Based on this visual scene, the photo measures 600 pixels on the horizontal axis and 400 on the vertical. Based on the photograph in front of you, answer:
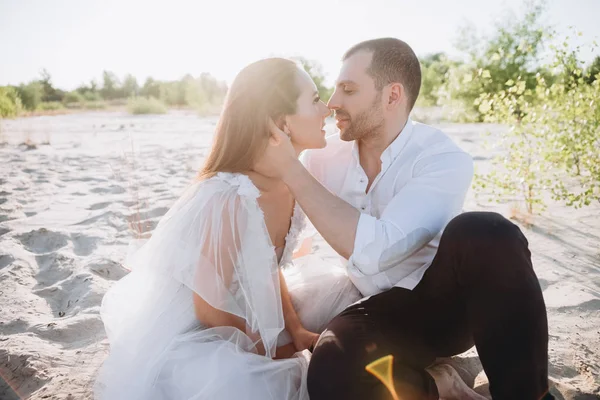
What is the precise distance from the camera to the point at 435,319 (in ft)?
6.82

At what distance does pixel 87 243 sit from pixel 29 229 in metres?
0.70

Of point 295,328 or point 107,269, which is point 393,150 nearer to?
point 295,328

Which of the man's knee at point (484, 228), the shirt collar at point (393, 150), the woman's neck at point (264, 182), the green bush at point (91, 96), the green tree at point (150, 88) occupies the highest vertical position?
the green tree at point (150, 88)

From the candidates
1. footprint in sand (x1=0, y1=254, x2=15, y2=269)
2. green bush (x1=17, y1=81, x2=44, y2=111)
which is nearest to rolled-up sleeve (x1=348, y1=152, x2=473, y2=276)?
footprint in sand (x1=0, y1=254, x2=15, y2=269)

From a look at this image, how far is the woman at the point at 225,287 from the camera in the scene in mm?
1926

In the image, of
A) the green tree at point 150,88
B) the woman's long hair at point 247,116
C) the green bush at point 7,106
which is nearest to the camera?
the woman's long hair at point 247,116

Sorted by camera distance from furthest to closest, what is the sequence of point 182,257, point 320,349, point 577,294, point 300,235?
point 577,294 → point 300,235 → point 182,257 → point 320,349

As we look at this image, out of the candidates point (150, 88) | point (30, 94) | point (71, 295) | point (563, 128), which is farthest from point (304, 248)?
point (150, 88)

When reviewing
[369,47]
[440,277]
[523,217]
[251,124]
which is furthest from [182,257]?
[523,217]

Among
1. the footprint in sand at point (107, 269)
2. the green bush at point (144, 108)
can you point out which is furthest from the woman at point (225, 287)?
the green bush at point (144, 108)

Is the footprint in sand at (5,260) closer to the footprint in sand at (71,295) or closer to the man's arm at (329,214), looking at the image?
the footprint in sand at (71,295)

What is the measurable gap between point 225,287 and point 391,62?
66.8 inches

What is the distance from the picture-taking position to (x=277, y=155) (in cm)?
218

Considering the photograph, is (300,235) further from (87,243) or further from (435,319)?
(87,243)
